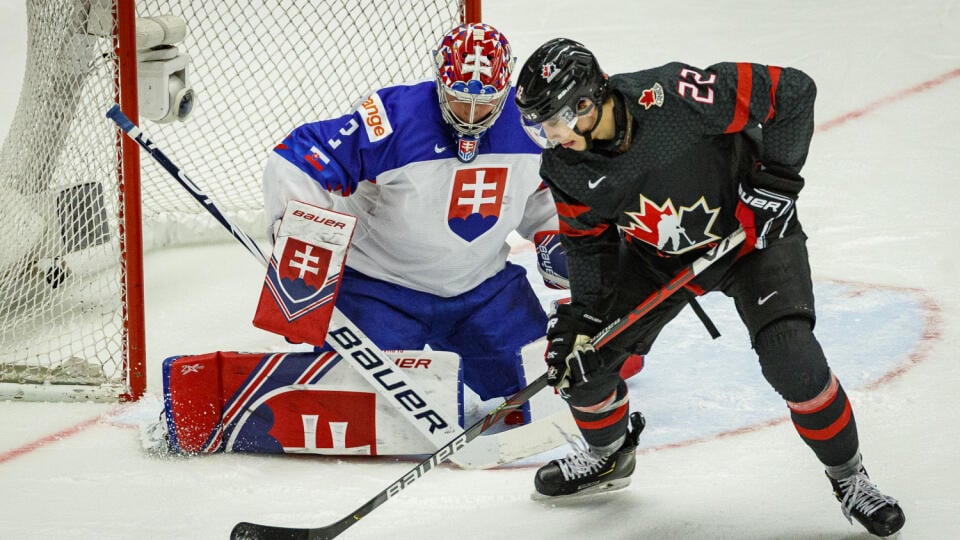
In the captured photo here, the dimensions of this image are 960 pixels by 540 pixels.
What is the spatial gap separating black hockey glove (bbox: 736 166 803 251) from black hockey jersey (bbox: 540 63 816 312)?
0.03 m

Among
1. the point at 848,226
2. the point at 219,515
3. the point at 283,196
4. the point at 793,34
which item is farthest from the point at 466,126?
the point at 793,34

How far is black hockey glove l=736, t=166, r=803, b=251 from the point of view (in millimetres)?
2297

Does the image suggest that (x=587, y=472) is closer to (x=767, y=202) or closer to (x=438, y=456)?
(x=438, y=456)

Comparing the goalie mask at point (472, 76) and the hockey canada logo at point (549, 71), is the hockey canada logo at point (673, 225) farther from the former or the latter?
the goalie mask at point (472, 76)

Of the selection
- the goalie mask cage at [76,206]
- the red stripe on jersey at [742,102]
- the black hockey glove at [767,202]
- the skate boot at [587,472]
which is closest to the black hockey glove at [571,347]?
the skate boot at [587,472]

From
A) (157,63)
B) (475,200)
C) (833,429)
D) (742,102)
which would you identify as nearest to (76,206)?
(157,63)

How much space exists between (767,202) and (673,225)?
0.63 feet

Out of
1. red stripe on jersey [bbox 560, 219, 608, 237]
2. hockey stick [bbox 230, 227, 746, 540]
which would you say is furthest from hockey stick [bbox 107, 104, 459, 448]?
red stripe on jersey [bbox 560, 219, 608, 237]

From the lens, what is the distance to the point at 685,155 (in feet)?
7.69

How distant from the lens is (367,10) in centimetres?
475

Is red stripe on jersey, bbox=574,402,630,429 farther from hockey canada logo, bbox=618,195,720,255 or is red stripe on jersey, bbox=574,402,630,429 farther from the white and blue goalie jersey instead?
the white and blue goalie jersey

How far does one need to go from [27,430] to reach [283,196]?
92cm

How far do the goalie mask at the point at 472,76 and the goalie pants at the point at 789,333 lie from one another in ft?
2.15

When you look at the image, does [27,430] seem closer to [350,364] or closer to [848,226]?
[350,364]
